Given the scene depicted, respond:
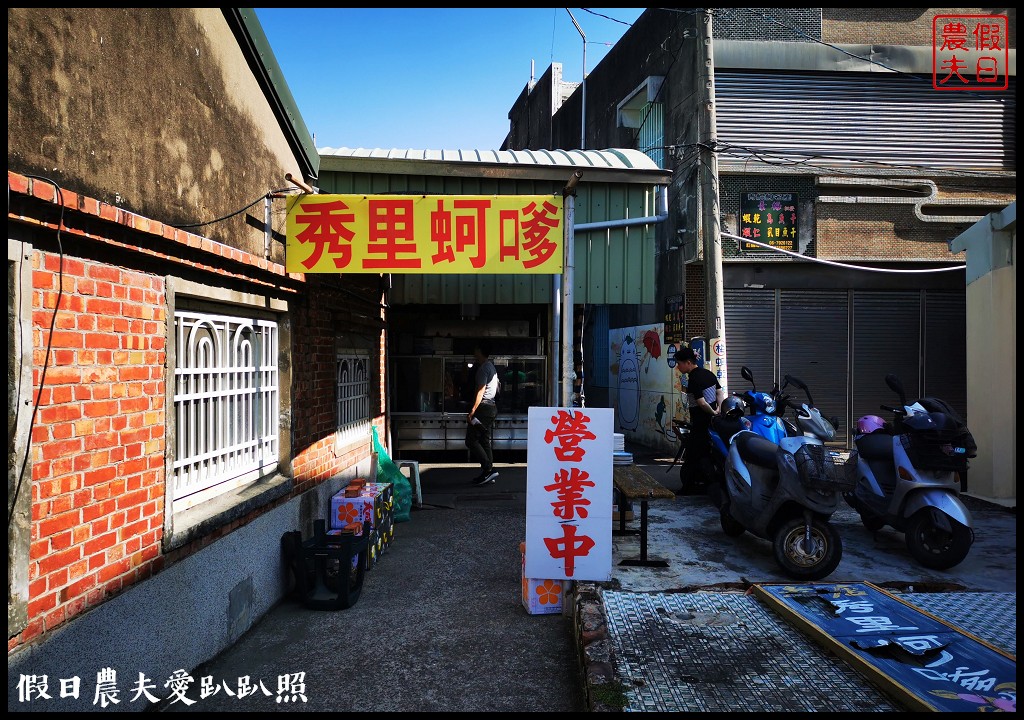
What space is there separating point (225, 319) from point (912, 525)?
5.88m

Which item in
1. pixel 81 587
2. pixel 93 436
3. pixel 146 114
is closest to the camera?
pixel 81 587

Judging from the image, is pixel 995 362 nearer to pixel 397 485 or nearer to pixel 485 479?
pixel 485 479

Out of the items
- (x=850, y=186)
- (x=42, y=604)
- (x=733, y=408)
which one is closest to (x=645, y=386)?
(x=850, y=186)

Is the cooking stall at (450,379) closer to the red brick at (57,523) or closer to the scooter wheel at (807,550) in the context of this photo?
the scooter wheel at (807,550)

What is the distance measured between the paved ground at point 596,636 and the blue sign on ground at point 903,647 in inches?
4.6

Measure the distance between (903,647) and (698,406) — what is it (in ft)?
15.5

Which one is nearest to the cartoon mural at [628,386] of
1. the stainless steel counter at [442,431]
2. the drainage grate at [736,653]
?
the stainless steel counter at [442,431]

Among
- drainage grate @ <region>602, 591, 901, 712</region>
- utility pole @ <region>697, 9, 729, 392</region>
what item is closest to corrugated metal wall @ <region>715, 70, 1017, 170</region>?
utility pole @ <region>697, 9, 729, 392</region>

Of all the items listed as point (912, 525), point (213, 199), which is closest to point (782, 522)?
point (912, 525)

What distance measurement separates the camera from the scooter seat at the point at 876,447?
634 cm

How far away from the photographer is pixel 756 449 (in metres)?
6.07

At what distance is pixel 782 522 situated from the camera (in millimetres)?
5758

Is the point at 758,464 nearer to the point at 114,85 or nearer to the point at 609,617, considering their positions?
the point at 609,617

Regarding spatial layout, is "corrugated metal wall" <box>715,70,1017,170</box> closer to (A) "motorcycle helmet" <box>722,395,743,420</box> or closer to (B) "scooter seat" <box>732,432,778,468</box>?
(A) "motorcycle helmet" <box>722,395,743,420</box>
